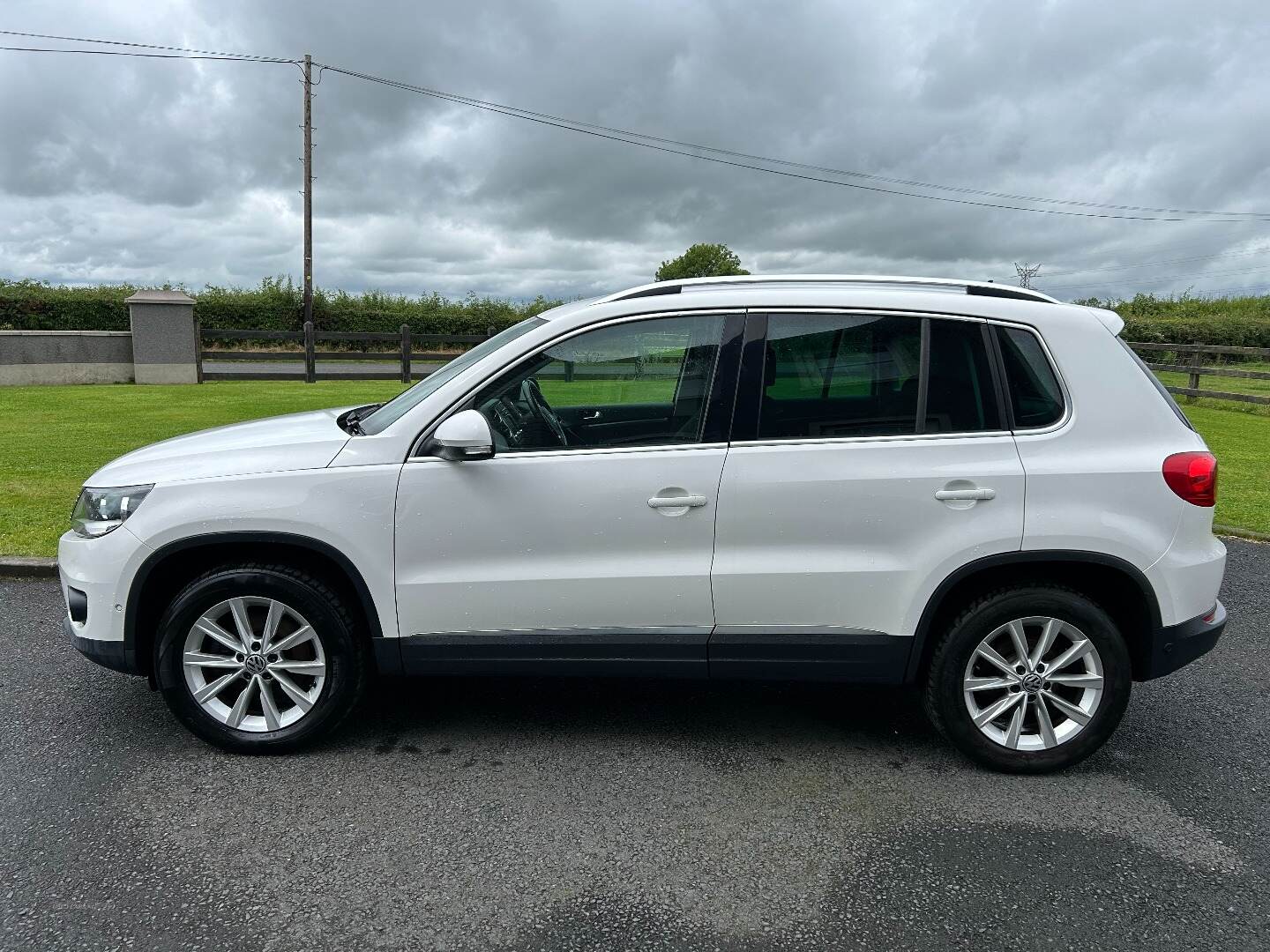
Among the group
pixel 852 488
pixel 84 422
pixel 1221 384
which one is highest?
pixel 1221 384

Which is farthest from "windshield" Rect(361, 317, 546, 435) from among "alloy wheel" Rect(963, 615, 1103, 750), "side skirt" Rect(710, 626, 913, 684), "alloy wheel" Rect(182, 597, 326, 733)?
"alloy wheel" Rect(963, 615, 1103, 750)

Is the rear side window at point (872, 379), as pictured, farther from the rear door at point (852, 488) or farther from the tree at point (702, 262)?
the tree at point (702, 262)

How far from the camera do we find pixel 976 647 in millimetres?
3336

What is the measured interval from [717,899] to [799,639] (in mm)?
1016

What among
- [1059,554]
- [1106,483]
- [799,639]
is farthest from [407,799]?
[1106,483]

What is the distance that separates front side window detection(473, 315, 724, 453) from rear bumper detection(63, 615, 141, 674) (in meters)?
1.63

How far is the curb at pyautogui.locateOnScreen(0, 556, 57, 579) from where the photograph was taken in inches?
224

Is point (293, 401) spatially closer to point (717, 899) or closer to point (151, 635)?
point (151, 635)

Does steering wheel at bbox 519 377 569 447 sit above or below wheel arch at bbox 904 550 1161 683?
above

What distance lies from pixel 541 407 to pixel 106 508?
5.57ft

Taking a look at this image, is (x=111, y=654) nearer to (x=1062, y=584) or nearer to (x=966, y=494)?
(x=966, y=494)

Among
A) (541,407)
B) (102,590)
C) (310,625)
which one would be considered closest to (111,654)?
(102,590)

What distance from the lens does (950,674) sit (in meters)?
3.34

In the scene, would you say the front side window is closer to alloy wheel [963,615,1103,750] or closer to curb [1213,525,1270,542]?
alloy wheel [963,615,1103,750]
